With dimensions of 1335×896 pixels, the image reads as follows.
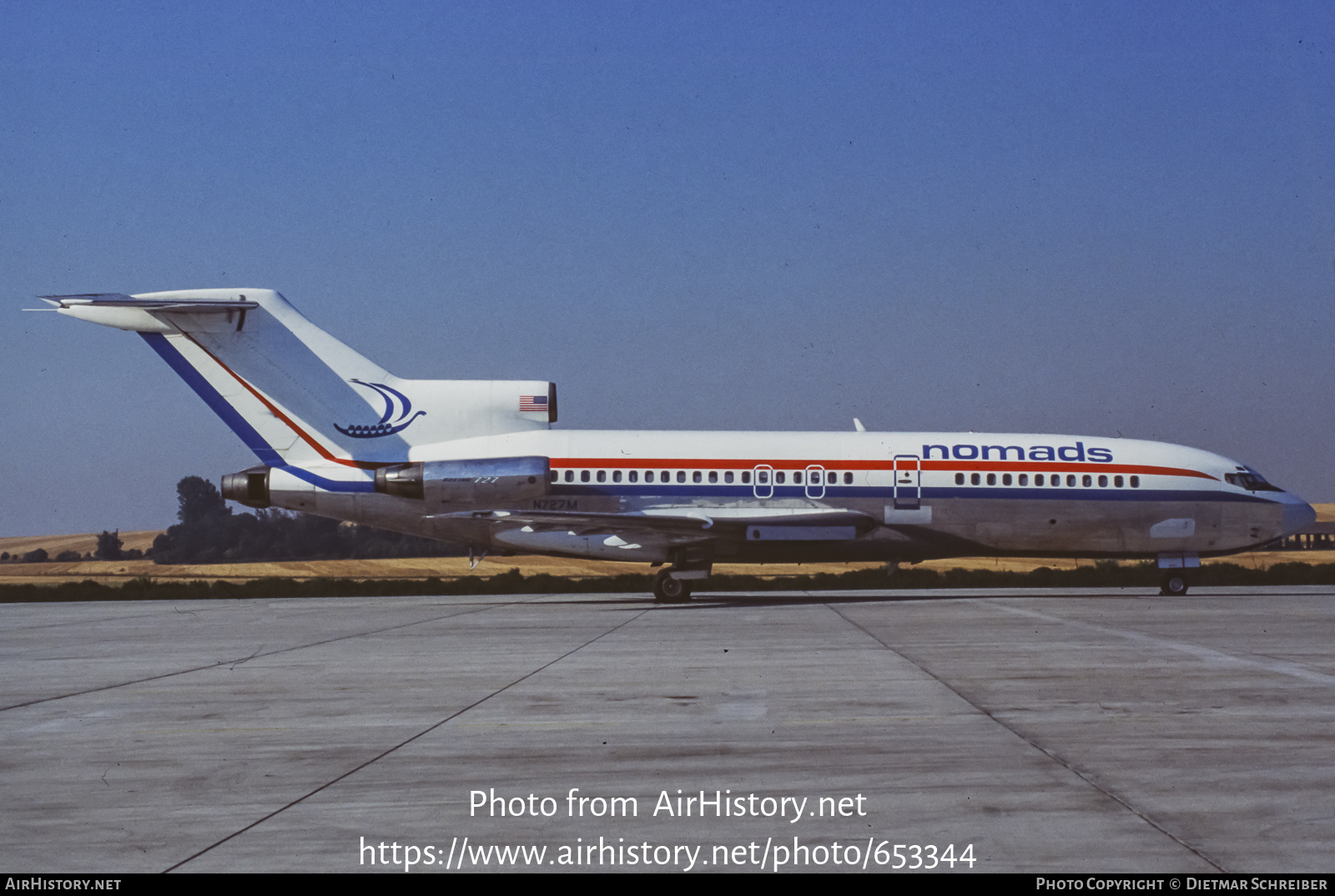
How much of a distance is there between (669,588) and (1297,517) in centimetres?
1437

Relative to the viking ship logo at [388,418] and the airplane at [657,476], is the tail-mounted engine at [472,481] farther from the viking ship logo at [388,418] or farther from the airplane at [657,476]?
the viking ship logo at [388,418]

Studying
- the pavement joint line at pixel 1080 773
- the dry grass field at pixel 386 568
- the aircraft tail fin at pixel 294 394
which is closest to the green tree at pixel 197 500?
the dry grass field at pixel 386 568

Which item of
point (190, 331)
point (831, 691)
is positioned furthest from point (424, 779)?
point (190, 331)

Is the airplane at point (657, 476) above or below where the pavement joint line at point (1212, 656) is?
above

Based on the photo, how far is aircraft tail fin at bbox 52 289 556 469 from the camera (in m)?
27.0

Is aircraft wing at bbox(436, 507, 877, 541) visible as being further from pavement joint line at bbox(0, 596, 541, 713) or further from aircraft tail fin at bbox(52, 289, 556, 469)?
pavement joint line at bbox(0, 596, 541, 713)

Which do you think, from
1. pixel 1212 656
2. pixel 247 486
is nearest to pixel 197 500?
pixel 247 486

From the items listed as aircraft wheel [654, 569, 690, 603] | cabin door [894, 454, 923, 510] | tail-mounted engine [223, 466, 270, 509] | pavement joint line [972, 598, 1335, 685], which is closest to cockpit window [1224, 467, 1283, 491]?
cabin door [894, 454, 923, 510]

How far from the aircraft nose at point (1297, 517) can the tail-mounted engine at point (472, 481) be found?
1663 cm

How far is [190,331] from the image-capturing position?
88.4 ft

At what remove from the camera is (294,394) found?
27125 mm

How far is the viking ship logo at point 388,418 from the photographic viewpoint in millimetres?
27156

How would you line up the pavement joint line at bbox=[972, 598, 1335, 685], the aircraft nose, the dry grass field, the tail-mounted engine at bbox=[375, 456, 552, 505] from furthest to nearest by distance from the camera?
the dry grass field
the aircraft nose
the tail-mounted engine at bbox=[375, 456, 552, 505]
the pavement joint line at bbox=[972, 598, 1335, 685]
